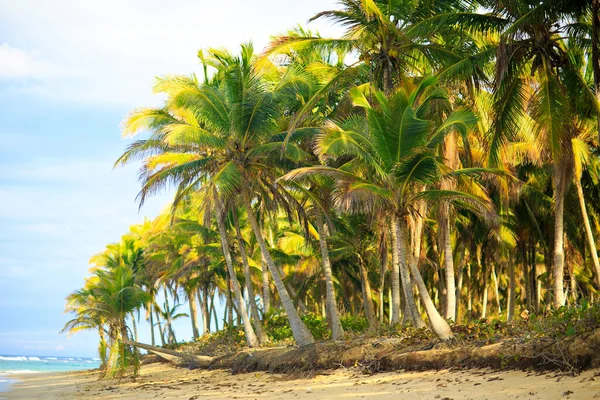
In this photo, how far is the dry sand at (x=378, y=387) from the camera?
8.21 metres

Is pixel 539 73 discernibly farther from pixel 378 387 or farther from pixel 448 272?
pixel 378 387

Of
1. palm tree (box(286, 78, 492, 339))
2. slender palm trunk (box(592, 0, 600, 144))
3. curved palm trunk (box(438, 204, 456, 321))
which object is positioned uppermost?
slender palm trunk (box(592, 0, 600, 144))

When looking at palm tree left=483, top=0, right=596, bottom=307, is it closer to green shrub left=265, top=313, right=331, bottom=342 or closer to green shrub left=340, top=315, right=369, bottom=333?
green shrub left=265, top=313, right=331, bottom=342

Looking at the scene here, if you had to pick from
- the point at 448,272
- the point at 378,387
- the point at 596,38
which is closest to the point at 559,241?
the point at 448,272

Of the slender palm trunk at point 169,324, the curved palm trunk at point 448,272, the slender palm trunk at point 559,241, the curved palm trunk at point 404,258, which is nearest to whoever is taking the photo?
the curved palm trunk at point 404,258

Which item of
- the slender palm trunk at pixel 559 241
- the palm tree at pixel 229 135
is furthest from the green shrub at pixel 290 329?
the slender palm trunk at pixel 559 241

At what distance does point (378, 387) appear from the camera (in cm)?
1109

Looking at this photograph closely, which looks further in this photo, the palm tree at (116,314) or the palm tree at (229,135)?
the palm tree at (116,314)

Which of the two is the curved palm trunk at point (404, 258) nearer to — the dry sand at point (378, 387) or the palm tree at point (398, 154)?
the palm tree at point (398, 154)

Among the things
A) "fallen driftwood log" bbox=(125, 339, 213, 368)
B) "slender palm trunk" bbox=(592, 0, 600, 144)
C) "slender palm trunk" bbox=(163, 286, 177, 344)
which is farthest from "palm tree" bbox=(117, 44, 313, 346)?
"slender palm trunk" bbox=(163, 286, 177, 344)

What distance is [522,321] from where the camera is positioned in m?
12.8

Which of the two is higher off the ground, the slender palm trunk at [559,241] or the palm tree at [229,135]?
the palm tree at [229,135]

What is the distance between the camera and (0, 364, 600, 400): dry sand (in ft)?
26.9

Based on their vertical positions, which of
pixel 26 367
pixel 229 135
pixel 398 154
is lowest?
pixel 26 367
